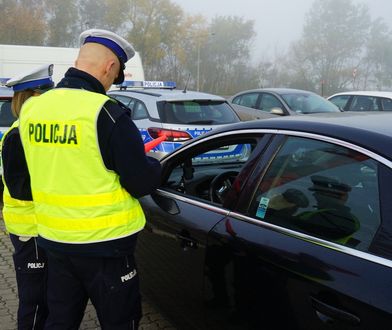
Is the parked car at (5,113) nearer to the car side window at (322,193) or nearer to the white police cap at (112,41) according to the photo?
the white police cap at (112,41)

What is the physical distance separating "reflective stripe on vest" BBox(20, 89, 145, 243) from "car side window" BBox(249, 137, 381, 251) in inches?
26.3

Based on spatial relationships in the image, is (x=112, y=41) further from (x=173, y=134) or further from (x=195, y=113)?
(x=195, y=113)

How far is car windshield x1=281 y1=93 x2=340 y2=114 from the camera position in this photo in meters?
9.98

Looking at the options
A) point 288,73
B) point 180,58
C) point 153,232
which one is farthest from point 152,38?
point 153,232

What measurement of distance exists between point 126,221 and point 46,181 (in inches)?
14.1

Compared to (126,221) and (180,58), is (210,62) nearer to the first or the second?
(180,58)

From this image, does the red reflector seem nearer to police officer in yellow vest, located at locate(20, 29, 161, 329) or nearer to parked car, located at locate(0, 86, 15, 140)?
parked car, located at locate(0, 86, 15, 140)

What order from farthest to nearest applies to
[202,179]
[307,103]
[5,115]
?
→ [307,103]
[5,115]
[202,179]

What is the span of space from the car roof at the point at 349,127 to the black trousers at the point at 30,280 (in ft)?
4.18

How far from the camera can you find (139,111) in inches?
292

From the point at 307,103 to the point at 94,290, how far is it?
9.01 m

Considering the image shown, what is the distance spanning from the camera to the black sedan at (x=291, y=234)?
5.45ft

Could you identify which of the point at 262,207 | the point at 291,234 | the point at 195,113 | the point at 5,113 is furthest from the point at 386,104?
the point at 291,234

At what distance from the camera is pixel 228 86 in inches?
2333
